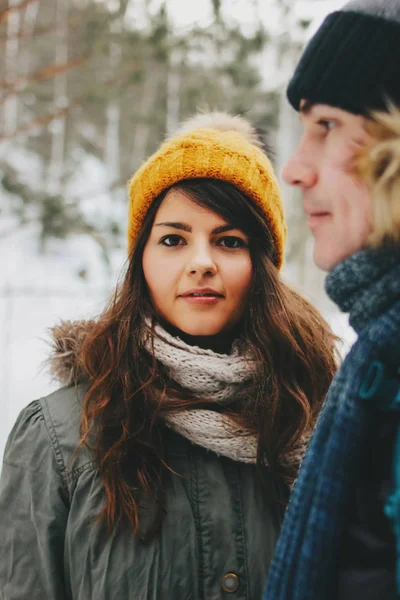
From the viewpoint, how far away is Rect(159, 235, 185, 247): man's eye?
4.71 feet

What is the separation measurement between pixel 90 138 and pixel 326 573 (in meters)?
11.4

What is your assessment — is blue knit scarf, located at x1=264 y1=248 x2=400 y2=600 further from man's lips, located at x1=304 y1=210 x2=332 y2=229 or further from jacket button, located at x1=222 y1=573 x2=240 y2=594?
jacket button, located at x1=222 y1=573 x2=240 y2=594

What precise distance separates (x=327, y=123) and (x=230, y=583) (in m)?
1.05

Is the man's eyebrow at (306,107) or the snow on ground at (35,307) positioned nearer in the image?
the man's eyebrow at (306,107)

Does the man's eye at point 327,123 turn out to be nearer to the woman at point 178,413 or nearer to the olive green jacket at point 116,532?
the woman at point 178,413

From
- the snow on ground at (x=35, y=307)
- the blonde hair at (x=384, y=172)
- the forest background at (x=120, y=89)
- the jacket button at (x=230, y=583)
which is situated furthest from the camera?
the forest background at (x=120, y=89)

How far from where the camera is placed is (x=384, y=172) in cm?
82

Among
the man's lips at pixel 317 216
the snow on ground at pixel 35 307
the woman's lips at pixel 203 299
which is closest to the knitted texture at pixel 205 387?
the woman's lips at pixel 203 299

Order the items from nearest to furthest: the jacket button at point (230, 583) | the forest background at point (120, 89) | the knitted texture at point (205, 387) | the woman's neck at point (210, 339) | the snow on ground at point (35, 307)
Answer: the jacket button at point (230, 583)
the knitted texture at point (205, 387)
the woman's neck at point (210, 339)
the snow on ground at point (35, 307)
the forest background at point (120, 89)

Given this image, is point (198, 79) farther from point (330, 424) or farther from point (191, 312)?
point (330, 424)

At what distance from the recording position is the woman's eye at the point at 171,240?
1.44 metres

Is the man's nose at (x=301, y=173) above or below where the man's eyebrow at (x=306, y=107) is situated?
below

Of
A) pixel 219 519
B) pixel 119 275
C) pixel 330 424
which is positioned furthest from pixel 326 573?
pixel 119 275

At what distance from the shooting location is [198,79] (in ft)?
21.5
